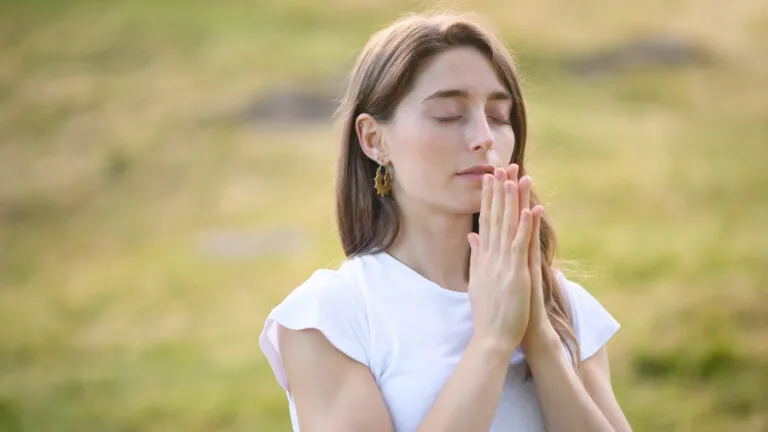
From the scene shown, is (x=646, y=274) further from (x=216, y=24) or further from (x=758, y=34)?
(x=216, y=24)

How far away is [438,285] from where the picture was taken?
61.4 inches

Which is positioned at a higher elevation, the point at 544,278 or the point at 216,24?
the point at 216,24

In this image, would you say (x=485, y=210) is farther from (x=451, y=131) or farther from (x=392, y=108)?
(x=392, y=108)

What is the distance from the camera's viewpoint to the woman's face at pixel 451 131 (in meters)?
1.50

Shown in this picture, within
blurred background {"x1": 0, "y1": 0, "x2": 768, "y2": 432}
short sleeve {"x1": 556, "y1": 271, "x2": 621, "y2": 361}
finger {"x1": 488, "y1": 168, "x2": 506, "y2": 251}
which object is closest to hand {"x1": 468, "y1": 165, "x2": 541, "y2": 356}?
finger {"x1": 488, "y1": 168, "x2": 506, "y2": 251}

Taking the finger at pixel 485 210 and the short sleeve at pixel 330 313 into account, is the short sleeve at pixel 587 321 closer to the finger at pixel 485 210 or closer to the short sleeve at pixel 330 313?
the finger at pixel 485 210

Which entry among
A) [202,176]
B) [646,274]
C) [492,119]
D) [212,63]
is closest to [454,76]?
[492,119]

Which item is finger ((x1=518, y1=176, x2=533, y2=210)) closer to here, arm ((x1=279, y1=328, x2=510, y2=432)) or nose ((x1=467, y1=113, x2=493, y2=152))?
nose ((x1=467, y1=113, x2=493, y2=152))

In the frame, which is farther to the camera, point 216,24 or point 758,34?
point 216,24

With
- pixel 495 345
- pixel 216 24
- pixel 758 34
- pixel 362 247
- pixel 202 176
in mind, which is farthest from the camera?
pixel 216 24

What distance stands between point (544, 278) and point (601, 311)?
0.14m

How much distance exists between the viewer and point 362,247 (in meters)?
1.67

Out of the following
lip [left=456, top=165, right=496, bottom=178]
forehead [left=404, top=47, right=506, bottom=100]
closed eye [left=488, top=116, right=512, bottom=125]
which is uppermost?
forehead [left=404, top=47, right=506, bottom=100]

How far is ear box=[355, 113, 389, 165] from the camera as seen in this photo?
1.61 m
